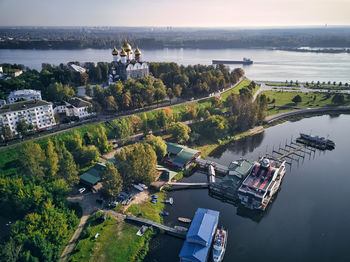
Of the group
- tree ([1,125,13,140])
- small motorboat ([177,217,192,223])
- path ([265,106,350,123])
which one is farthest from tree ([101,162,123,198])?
path ([265,106,350,123])

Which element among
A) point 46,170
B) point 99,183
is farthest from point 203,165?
point 46,170

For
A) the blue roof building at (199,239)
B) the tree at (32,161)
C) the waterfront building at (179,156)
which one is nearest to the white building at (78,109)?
the tree at (32,161)

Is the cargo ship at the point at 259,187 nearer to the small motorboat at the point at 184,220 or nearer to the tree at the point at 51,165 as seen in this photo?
the small motorboat at the point at 184,220

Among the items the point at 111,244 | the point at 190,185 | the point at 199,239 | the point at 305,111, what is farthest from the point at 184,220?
the point at 305,111

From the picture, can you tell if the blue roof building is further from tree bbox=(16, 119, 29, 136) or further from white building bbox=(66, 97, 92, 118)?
white building bbox=(66, 97, 92, 118)

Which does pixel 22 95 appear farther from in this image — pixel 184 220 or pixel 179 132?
pixel 184 220

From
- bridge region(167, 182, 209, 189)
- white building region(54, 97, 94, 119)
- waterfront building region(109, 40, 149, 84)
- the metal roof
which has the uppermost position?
waterfront building region(109, 40, 149, 84)
